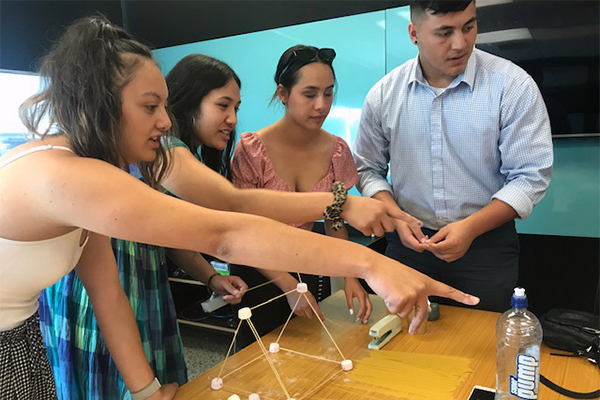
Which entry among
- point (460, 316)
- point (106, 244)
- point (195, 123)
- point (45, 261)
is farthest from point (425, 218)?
point (45, 261)

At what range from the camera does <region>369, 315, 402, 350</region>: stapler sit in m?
1.28

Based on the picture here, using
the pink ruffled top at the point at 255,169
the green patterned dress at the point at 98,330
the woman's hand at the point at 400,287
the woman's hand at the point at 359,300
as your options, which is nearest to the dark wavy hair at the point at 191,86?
the pink ruffled top at the point at 255,169

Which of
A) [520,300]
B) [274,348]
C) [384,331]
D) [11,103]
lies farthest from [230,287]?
[11,103]

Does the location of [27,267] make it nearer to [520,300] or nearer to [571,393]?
[520,300]

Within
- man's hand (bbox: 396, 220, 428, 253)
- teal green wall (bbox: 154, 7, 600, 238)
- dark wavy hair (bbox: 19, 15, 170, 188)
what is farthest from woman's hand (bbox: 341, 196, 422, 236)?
teal green wall (bbox: 154, 7, 600, 238)

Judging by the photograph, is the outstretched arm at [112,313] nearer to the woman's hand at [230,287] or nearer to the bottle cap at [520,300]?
the woman's hand at [230,287]

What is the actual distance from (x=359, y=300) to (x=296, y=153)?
23.4 inches

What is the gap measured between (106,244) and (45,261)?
8.5 inches

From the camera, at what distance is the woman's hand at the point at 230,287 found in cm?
145

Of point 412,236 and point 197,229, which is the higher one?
point 197,229

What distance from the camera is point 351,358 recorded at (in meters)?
1.23

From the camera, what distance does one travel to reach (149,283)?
147 cm

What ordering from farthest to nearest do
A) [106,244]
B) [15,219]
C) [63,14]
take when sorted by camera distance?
[63,14], [106,244], [15,219]

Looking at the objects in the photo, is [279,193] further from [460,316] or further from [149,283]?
[460,316]
